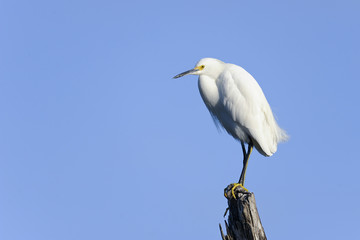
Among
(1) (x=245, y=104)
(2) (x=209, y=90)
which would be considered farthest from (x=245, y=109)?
(2) (x=209, y=90)

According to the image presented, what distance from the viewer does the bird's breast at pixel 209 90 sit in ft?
23.4

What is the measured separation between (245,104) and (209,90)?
2.01 ft

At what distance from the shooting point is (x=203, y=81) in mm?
7168

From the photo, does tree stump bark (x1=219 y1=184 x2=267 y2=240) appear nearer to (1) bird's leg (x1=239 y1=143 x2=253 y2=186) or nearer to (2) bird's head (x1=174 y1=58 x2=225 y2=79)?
(1) bird's leg (x1=239 y1=143 x2=253 y2=186)

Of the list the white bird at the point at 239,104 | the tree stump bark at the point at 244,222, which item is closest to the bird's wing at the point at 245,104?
the white bird at the point at 239,104

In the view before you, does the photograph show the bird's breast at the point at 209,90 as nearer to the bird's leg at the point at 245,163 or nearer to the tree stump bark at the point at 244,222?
the bird's leg at the point at 245,163

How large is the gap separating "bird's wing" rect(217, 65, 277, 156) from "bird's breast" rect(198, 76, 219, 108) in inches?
3.4

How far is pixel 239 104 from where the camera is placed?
22.8 feet

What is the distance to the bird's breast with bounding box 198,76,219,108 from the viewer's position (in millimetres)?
7121

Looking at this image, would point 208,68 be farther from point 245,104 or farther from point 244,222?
point 244,222

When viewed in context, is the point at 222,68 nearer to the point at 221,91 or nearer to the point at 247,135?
the point at 221,91

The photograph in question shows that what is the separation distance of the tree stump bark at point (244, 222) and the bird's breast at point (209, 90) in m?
2.19

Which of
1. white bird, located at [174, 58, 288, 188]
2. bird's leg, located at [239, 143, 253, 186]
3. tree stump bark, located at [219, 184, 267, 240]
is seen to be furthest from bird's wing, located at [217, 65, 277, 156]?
tree stump bark, located at [219, 184, 267, 240]

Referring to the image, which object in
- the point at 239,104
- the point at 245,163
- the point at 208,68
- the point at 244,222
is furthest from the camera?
the point at 208,68
